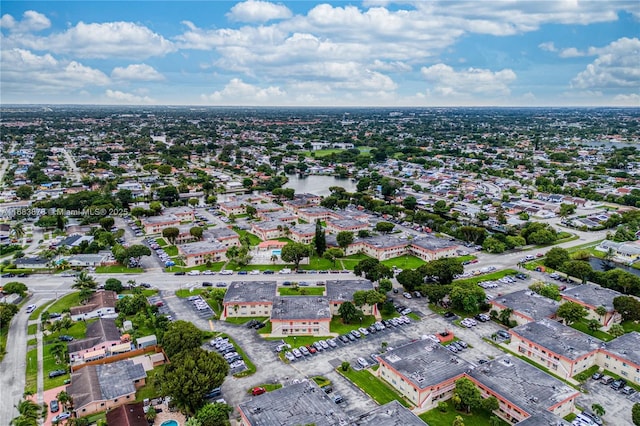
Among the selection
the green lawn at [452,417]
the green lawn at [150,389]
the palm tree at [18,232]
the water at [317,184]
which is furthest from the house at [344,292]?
the water at [317,184]

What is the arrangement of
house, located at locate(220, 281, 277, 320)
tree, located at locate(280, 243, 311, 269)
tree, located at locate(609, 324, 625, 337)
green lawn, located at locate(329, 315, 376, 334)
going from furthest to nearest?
tree, located at locate(280, 243, 311, 269) → house, located at locate(220, 281, 277, 320) → green lawn, located at locate(329, 315, 376, 334) → tree, located at locate(609, 324, 625, 337)

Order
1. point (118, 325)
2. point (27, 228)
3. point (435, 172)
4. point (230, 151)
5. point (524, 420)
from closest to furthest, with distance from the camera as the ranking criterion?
point (524, 420), point (118, 325), point (27, 228), point (435, 172), point (230, 151)

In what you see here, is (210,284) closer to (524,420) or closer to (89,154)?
(524,420)

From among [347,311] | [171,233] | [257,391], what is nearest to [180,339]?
[257,391]

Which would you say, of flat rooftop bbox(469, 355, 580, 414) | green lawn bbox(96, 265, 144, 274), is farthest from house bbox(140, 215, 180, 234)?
flat rooftop bbox(469, 355, 580, 414)

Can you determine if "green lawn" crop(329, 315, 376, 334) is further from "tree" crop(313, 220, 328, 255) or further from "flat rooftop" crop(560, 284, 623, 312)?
"flat rooftop" crop(560, 284, 623, 312)

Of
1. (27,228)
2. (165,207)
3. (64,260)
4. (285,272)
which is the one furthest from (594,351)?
(27,228)
